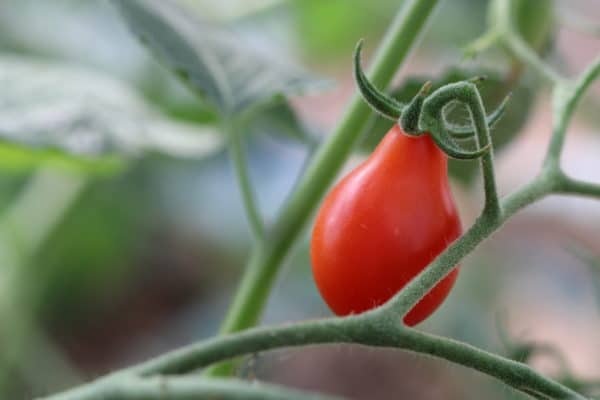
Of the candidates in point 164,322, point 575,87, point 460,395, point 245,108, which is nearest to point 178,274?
point 164,322

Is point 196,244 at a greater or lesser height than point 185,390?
lesser

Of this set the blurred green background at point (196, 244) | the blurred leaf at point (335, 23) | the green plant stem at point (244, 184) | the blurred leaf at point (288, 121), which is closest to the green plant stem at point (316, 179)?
the green plant stem at point (244, 184)

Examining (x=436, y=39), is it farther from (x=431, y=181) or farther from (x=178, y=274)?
(x=431, y=181)

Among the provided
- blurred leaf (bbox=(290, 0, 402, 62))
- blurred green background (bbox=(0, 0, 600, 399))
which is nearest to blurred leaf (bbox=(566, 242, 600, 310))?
blurred green background (bbox=(0, 0, 600, 399))

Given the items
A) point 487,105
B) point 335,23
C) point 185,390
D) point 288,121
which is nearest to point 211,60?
point 288,121

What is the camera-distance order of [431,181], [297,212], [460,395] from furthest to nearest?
1. [460,395]
2. [297,212]
3. [431,181]

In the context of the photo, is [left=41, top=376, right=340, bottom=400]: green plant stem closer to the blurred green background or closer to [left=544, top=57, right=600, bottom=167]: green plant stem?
[left=544, top=57, right=600, bottom=167]: green plant stem

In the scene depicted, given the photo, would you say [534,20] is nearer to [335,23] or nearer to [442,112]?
[442,112]
